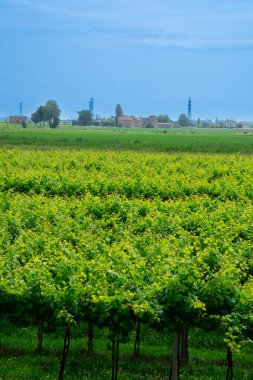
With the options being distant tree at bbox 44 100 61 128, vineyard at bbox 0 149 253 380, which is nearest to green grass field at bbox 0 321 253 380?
vineyard at bbox 0 149 253 380

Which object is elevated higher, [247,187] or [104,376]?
[247,187]

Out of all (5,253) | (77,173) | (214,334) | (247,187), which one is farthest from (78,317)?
(77,173)

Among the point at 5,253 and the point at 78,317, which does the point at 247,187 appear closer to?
the point at 5,253

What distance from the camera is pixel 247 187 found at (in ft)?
92.8

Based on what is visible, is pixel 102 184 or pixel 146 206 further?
pixel 102 184

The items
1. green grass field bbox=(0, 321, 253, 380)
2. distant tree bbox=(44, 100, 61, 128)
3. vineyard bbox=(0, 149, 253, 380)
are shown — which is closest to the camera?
vineyard bbox=(0, 149, 253, 380)

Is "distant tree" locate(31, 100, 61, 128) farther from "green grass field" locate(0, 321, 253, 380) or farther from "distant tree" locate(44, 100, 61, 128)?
"green grass field" locate(0, 321, 253, 380)

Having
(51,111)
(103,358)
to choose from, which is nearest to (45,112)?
(51,111)

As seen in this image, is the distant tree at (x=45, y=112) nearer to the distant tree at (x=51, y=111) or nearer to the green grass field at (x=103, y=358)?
the distant tree at (x=51, y=111)

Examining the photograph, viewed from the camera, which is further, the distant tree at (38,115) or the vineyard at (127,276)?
the distant tree at (38,115)

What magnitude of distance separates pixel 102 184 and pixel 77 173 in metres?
4.51

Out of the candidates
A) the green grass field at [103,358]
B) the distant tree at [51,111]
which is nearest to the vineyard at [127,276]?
the green grass field at [103,358]

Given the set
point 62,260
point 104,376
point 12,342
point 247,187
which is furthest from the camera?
point 247,187

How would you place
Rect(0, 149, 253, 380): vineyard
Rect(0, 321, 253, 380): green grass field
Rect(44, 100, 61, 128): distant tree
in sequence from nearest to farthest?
1. Rect(0, 149, 253, 380): vineyard
2. Rect(0, 321, 253, 380): green grass field
3. Rect(44, 100, 61, 128): distant tree
